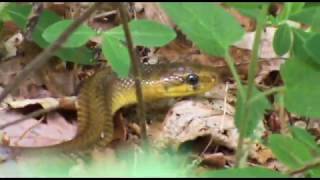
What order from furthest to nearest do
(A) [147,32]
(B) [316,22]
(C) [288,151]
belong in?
(B) [316,22] → (A) [147,32] → (C) [288,151]

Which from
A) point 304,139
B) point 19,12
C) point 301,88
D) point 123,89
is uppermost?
point 19,12

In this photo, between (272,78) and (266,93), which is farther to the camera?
(272,78)

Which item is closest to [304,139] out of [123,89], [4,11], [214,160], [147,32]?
[147,32]

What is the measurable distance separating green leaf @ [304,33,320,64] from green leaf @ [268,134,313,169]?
215 mm

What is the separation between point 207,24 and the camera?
1598 millimetres

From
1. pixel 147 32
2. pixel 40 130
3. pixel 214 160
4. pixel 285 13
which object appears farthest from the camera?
pixel 40 130

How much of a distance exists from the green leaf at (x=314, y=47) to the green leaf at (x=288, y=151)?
Result: 0.22 metres

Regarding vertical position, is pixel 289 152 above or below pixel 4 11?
below

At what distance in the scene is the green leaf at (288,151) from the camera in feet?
5.54

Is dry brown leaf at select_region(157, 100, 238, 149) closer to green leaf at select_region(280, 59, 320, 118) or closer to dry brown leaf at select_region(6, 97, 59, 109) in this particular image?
dry brown leaf at select_region(6, 97, 59, 109)

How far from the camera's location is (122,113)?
4676 millimetres

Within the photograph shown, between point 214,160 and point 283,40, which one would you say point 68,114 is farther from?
point 283,40

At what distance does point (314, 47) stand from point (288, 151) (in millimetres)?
285

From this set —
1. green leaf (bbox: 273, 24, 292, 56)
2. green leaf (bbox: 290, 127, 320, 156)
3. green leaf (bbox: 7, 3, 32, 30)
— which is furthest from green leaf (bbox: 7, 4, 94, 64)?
green leaf (bbox: 290, 127, 320, 156)
